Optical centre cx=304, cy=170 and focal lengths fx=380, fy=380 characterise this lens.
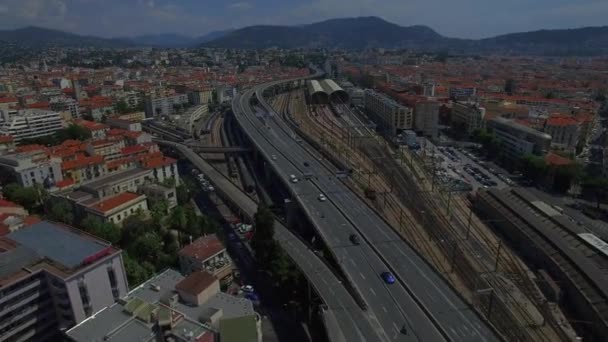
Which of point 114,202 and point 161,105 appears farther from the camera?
point 161,105

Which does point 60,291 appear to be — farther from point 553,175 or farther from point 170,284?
point 553,175

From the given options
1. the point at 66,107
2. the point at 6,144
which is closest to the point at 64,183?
the point at 6,144

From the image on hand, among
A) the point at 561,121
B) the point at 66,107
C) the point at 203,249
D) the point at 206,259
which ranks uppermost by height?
the point at 66,107

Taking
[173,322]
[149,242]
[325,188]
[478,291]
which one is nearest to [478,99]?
[325,188]

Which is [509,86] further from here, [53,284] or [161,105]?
[53,284]

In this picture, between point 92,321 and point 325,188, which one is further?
point 325,188

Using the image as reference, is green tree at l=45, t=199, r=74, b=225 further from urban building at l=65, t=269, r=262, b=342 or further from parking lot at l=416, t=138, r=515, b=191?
parking lot at l=416, t=138, r=515, b=191

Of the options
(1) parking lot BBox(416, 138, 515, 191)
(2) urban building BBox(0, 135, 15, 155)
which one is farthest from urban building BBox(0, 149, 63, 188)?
(1) parking lot BBox(416, 138, 515, 191)
